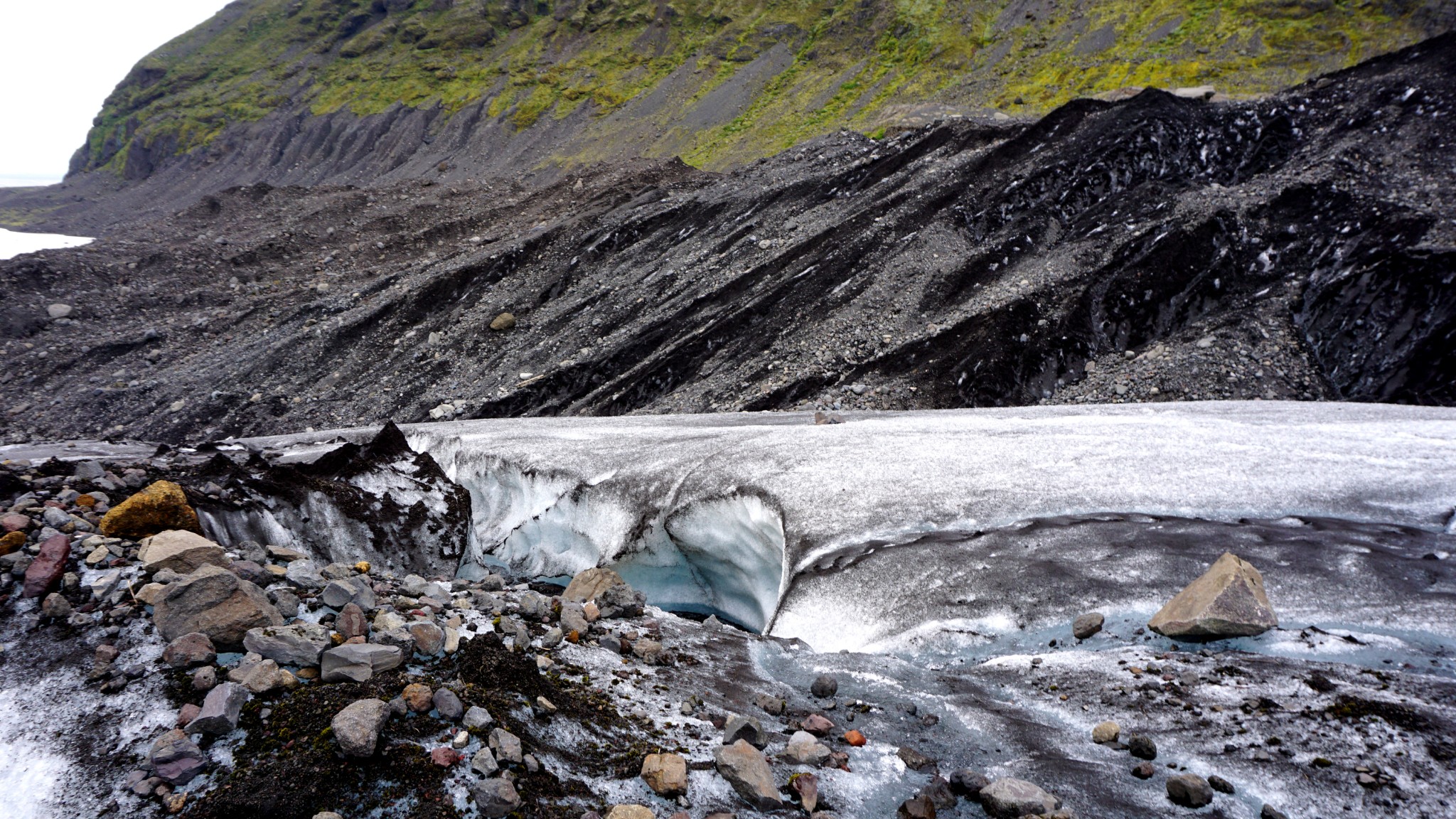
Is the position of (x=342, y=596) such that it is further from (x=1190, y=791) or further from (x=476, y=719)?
(x=1190, y=791)

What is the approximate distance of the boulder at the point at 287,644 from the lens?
13.8ft

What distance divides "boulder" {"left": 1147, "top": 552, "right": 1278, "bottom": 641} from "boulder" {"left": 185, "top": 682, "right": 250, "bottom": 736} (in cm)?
615

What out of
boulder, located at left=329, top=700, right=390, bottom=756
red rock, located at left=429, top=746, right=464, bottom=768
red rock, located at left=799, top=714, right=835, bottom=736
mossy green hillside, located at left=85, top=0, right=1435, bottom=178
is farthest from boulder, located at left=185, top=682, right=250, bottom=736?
mossy green hillside, located at left=85, top=0, right=1435, bottom=178

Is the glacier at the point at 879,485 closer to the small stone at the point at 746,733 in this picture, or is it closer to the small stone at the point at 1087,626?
the small stone at the point at 1087,626

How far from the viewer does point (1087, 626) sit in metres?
5.96

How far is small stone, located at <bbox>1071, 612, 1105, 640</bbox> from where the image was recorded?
5.95m

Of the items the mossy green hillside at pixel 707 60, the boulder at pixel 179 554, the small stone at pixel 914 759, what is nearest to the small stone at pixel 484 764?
the small stone at pixel 914 759

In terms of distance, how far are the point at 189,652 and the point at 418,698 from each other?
4.54 feet

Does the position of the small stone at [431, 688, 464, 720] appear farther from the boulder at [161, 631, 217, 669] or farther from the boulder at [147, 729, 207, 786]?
the boulder at [161, 631, 217, 669]

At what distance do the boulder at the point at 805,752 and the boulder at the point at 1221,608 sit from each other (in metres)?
3.10

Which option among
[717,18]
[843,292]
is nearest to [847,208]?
[843,292]

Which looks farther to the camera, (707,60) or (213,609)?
(707,60)

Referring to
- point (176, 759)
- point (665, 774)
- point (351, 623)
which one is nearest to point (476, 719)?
point (665, 774)

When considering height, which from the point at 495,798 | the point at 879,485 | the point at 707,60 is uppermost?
the point at 707,60
